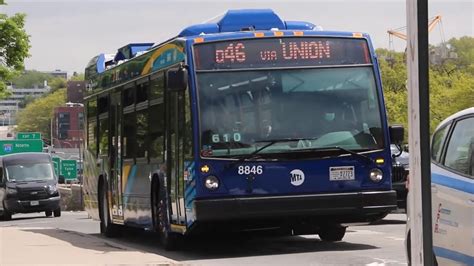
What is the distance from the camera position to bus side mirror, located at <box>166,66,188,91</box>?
1258 cm

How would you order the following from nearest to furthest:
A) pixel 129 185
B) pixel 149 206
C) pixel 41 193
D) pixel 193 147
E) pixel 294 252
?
pixel 193 147, pixel 294 252, pixel 149 206, pixel 129 185, pixel 41 193

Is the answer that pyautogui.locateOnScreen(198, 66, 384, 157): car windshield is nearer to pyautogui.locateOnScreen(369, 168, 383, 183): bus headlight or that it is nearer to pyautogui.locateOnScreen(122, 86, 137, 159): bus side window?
pyautogui.locateOnScreen(369, 168, 383, 183): bus headlight

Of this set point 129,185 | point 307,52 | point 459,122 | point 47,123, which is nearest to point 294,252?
point 307,52

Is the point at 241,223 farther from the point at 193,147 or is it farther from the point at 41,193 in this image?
the point at 41,193

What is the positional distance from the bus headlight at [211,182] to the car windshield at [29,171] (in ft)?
80.5

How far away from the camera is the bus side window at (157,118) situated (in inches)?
561

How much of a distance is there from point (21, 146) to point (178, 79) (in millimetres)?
52824

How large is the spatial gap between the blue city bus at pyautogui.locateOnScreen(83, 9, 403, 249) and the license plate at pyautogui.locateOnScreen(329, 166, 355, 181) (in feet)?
0.05

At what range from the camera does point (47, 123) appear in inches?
6088

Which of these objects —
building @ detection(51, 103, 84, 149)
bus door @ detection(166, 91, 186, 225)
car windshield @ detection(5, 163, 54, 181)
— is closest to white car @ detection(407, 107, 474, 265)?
bus door @ detection(166, 91, 186, 225)

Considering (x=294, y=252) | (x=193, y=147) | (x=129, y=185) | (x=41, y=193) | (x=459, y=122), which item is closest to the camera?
(x=459, y=122)

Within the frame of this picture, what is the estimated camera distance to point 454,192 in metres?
7.42

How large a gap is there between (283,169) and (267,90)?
113cm

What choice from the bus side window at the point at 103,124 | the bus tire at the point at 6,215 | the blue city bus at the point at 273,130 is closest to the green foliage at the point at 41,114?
the bus tire at the point at 6,215
